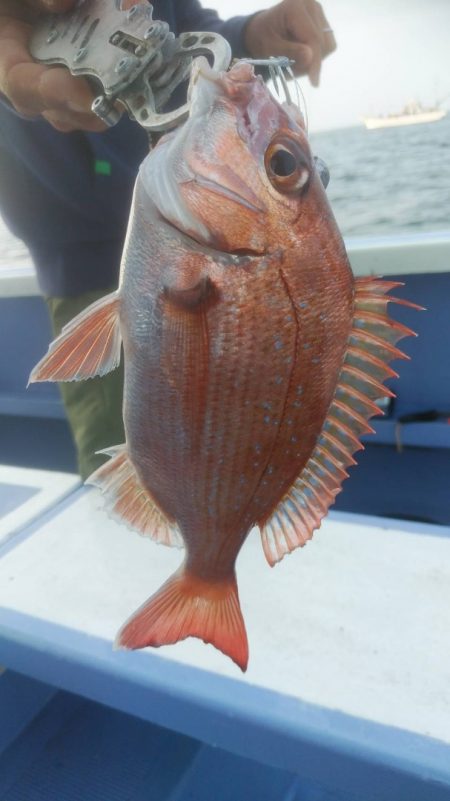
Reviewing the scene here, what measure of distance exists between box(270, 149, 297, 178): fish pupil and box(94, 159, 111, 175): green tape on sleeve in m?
0.99

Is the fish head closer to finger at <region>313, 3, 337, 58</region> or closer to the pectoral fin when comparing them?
the pectoral fin

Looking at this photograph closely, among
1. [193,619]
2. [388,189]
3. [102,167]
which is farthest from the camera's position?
[388,189]

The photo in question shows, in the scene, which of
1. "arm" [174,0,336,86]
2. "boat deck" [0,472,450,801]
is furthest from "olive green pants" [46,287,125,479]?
"arm" [174,0,336,86]

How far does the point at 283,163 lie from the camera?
731 millimetres

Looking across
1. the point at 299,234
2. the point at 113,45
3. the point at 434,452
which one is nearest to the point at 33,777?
the point at 299,234

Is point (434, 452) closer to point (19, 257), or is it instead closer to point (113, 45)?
point (113, 45)

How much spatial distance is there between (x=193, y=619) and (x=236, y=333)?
1.13 feet

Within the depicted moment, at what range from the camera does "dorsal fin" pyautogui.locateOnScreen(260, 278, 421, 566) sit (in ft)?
2.39

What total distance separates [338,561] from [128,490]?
1.91ft

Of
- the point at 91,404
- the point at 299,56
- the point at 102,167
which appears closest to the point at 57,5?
the point at 299,56

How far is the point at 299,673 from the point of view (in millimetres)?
1009

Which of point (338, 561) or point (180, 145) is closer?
point (180, 145)

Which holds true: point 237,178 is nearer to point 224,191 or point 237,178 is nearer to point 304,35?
point 224,191

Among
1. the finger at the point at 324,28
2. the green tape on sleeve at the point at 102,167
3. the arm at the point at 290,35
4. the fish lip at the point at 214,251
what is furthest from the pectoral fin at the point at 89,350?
the green tape on sleeve at the point at 102,167
